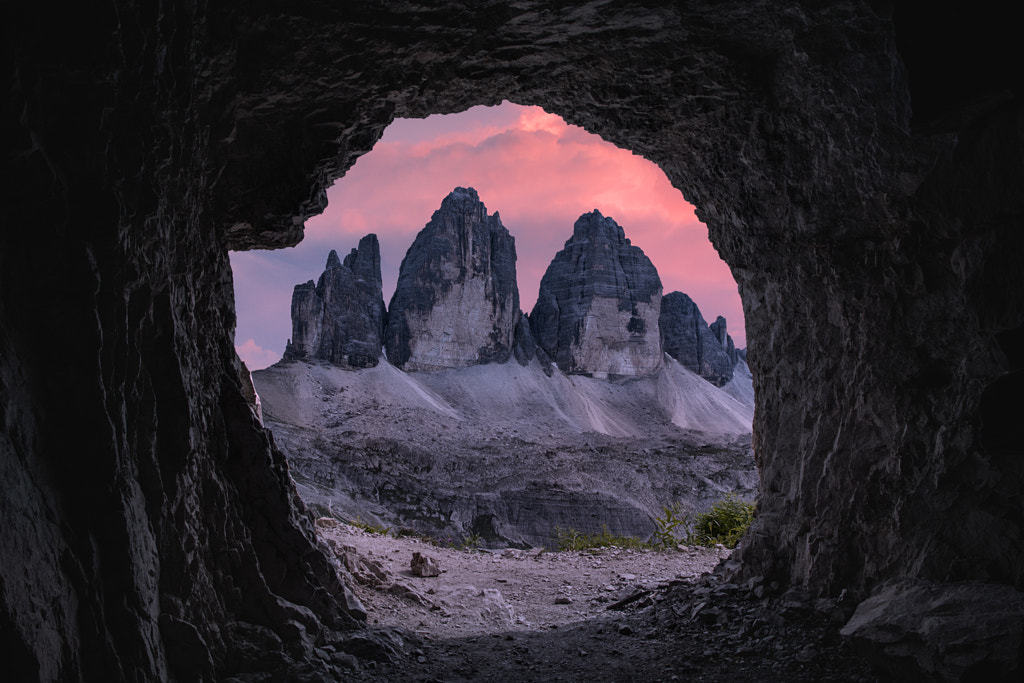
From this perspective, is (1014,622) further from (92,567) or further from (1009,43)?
(92,567)

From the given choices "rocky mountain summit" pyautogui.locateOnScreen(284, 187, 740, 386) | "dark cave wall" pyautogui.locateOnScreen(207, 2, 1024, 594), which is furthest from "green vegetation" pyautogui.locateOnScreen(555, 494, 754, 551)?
"rocky mountain summit" pyautogui.locateOnScreen(284, 187, 740, 386)

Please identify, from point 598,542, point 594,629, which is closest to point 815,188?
point 594,629

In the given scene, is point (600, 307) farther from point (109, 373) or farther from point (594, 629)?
point (109, 373)

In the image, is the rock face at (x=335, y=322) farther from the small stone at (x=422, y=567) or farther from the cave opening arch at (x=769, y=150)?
the cave opening arch at (x=769, y=150)

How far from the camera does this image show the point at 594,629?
Answer: 618 cm

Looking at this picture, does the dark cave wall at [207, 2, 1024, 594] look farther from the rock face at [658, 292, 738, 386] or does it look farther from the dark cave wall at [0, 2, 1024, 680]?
the rock face at [658, 292, 738, 386]

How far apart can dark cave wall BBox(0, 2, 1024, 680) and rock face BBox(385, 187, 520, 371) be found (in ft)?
198

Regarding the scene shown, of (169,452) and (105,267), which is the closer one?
(105,267)

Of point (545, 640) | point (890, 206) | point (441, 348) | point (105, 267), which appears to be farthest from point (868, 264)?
point (441, 348)

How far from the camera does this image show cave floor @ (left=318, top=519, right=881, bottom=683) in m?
4.75

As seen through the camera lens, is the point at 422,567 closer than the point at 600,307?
Yes

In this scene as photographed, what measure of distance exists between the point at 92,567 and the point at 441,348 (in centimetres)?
6463

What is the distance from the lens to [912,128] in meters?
3.12

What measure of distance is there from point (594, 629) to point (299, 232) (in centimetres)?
571
